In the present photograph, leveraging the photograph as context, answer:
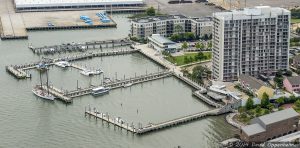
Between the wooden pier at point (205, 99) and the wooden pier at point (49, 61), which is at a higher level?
the wooden pier at point (49, 61)

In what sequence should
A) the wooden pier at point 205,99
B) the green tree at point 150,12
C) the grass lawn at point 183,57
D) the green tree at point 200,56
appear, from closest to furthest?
the wooden pier at point 205,99, the grass lawn at point 183,57, the green tree at point 200,56, the green tree at point 150,12

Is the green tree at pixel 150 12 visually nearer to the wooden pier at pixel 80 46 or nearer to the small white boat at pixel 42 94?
the wooden pier at pixel 80 46

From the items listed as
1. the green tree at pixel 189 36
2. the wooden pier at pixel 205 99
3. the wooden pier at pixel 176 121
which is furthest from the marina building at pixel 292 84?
the green tree at pixel 189 36

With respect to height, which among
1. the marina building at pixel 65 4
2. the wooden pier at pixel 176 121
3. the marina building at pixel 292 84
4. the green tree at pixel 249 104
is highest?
the marina building at pixel 65 4

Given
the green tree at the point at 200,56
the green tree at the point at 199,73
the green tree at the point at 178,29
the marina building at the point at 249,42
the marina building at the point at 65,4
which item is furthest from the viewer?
the marina building at the point at 65,4

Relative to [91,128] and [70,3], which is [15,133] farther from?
[70,3]
